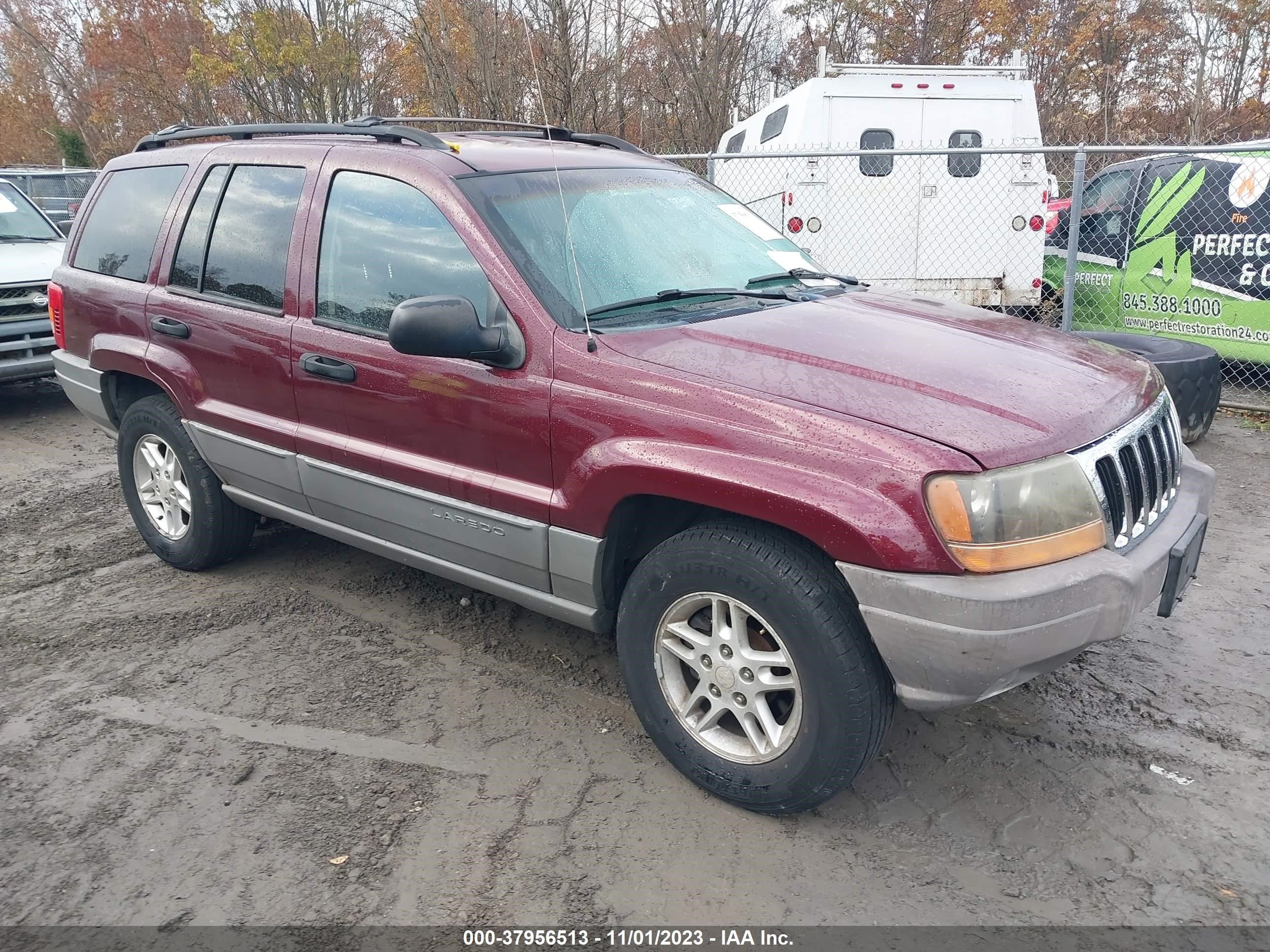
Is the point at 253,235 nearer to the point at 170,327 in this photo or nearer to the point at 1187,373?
the point at 170,327

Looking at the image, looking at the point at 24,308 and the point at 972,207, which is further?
the point at 972,207

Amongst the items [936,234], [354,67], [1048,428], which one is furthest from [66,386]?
[354,67]

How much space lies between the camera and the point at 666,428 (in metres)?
2.72

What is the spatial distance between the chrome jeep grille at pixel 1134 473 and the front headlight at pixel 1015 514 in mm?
89

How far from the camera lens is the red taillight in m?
4.80

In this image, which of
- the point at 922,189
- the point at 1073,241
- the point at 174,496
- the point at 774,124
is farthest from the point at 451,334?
the point at 774,124

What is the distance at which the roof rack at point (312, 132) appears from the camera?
3.55 metres

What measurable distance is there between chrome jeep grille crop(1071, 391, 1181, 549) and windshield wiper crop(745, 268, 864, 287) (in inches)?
51.3

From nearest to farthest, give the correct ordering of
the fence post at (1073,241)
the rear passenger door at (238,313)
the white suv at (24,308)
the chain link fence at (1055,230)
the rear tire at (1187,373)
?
the rear passenger door at (238,313) < the rear tire at (1187,373) < the fence post at (1073,241) < the chain link fence at (1055,230) < the white suv at (24,308)

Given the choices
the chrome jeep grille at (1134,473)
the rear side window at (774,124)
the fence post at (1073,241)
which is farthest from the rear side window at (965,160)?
the chrome jeep grille at (1134,473)

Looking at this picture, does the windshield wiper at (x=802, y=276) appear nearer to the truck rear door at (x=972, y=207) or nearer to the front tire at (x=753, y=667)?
the front tire at (x=753, y=667)

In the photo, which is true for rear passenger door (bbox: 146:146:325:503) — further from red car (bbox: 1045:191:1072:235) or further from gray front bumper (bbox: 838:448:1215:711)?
red car (bbox: 1045:191:1072:235)

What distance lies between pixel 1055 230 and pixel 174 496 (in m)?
8.84

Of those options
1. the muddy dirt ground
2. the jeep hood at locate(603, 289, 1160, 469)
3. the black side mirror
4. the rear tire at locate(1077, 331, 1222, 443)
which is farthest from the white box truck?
the black side mirror
